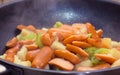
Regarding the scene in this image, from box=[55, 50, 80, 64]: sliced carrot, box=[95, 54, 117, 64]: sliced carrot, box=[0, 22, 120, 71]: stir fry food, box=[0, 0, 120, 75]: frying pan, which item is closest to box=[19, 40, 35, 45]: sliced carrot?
box=[0, 22, 120, 71]: stir fry food

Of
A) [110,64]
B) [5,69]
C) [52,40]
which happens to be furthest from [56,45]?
[5,69]

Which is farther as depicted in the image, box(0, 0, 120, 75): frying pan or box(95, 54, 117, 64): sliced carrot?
box(0, 0, 120, 75): frying pan

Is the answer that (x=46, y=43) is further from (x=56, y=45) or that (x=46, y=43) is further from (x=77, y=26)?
(x=77, y=26)

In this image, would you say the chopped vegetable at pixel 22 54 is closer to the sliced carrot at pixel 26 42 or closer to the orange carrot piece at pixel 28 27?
the sliced carrot at pixel 26 42

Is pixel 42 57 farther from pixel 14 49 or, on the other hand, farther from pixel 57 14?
pixel 57 14

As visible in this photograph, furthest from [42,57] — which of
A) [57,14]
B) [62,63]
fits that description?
[57,14]

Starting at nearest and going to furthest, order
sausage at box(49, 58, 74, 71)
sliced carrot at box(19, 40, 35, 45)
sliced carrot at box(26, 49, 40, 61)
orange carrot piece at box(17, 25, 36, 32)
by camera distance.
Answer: sausage at box(49, 58, 74, 71) < sliced carrot at box(26, 49, 40, 61) < sliced carrot at box(19, 40, 35, 45) < orange carrot piece at box(17, 25, 36, 32)

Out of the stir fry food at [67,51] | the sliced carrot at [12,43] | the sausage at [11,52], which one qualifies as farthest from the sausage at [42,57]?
the sliced carrot at [12,43]

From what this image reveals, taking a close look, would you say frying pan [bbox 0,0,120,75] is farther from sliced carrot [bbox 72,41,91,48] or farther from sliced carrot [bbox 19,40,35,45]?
sliced carrot [bbox 72,41,91,48]
